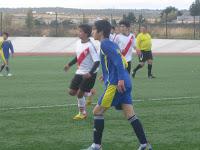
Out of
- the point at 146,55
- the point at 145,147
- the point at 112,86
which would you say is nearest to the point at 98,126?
the point at 112,86

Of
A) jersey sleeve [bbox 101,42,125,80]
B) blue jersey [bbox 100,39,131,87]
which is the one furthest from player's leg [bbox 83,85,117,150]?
jersey sleeve [bbox 101,42,125,80]

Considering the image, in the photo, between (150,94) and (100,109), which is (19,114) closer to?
(100,109)

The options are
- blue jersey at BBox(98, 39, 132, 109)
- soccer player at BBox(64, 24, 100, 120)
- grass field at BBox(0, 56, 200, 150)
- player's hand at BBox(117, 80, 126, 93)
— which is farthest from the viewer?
soccer player at BBox(64, 24, 100, 120)

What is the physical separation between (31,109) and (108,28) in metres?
4.72

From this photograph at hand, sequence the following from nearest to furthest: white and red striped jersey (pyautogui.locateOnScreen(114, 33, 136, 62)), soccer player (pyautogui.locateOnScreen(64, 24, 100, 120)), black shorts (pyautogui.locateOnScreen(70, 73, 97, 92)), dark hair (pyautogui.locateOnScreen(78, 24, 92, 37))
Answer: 1. dark hair (pyautogui.locateOnScreen(78, 24, 92, 37))
2. soccer player (pyautogui.locateOnScreen(64, 24, 100, 120))
3. black shorts (pyautogui.locateOnScreen(70, 73, 97, 92))
4. white and red striped jersey (pyautogui.locateOnScreen(114, 33, 136, 62))

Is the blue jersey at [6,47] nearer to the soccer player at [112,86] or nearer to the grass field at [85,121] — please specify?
the grass field at [85,121]

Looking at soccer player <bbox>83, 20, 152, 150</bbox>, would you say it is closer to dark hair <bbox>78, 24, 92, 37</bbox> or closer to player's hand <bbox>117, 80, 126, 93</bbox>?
player's hand <bbox>117, 80, 126, 93</bbox>

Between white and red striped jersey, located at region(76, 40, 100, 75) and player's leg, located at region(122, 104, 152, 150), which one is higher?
white and red striped jersey, located at region(76, 40, 100, 75)

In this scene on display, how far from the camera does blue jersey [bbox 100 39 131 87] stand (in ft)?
27.1

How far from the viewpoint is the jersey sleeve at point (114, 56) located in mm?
Answer: 8258

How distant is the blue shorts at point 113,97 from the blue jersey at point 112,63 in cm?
10

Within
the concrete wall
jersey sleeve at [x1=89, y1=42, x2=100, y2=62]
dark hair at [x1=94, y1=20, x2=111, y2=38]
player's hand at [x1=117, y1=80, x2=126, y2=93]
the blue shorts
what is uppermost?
dark hair at [x1=94, y1=20, x2=111, y2=38]

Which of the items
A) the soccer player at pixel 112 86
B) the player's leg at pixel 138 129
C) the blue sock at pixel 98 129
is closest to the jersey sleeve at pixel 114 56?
the soccer player at pixel 112 86

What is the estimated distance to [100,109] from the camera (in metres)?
8.53
